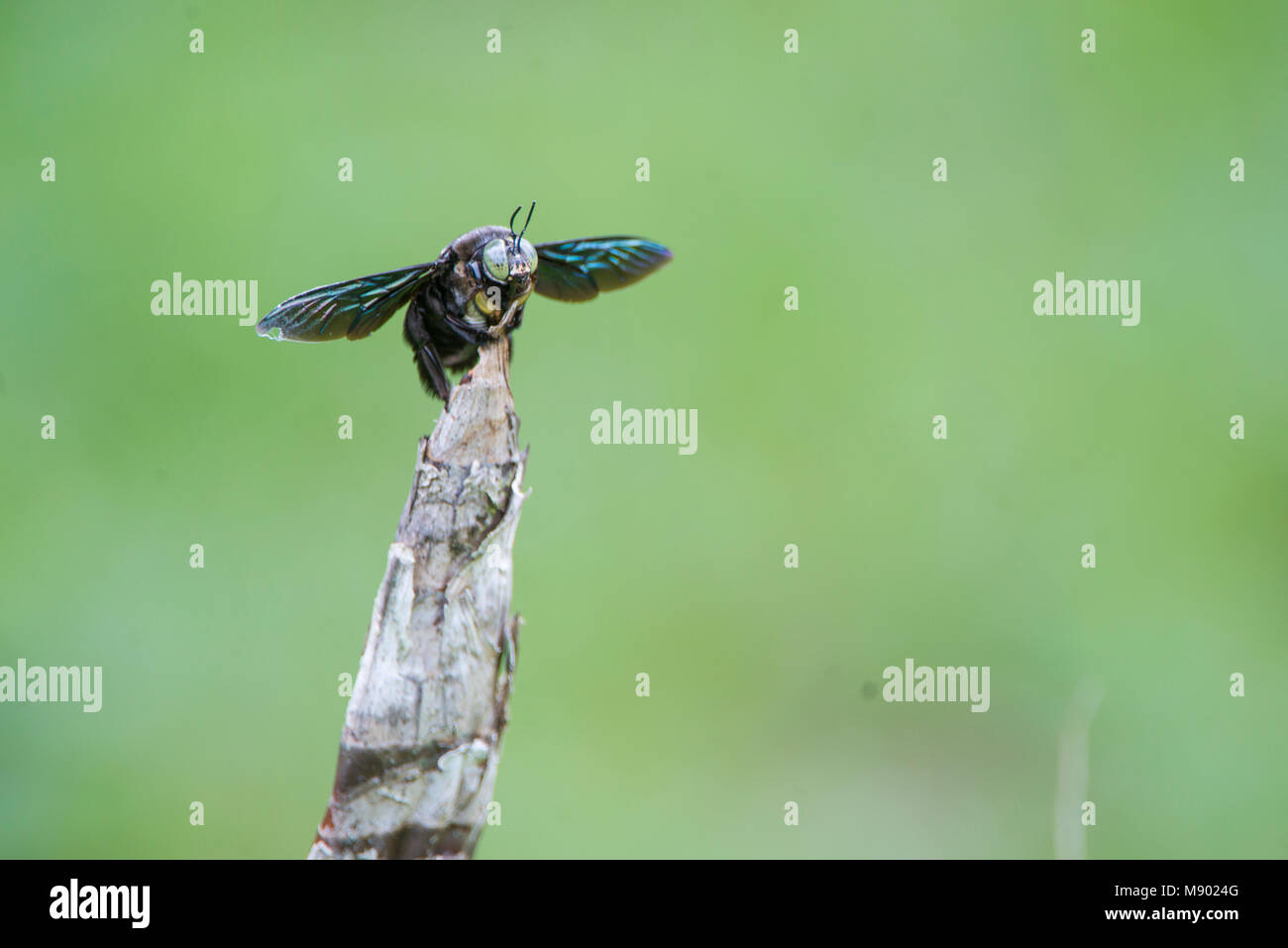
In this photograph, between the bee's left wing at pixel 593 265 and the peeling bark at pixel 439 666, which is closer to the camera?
the peeling bark at pixel 439 666

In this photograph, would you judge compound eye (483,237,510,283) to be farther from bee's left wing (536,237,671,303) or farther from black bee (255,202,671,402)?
bee's left wing (536,237,671,303)

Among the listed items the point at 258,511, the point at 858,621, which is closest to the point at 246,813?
the point at 258,511

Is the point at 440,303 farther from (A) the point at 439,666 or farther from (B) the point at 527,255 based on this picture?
(A) the point at 439,666

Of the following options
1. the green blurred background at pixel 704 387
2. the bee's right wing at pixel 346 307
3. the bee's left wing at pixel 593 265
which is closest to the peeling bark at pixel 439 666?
the bee's right wing at pixel 346 307

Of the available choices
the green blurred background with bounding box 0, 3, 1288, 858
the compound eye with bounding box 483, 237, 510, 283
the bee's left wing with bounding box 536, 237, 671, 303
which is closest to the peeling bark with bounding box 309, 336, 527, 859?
the compound eye with bounding box 483, 237, 510, 283

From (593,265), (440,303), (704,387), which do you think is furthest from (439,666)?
(704,387)

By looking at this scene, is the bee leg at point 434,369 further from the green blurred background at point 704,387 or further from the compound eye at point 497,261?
the green blurred background at point 704,387

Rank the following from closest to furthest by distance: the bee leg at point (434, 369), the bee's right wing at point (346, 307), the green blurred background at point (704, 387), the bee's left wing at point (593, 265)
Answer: the bee's right wing at point (346, 307)
the bee leg at point (434, 369)
the bee's left wing at point (593, 265)
the green blurred background at point (704, 387)
